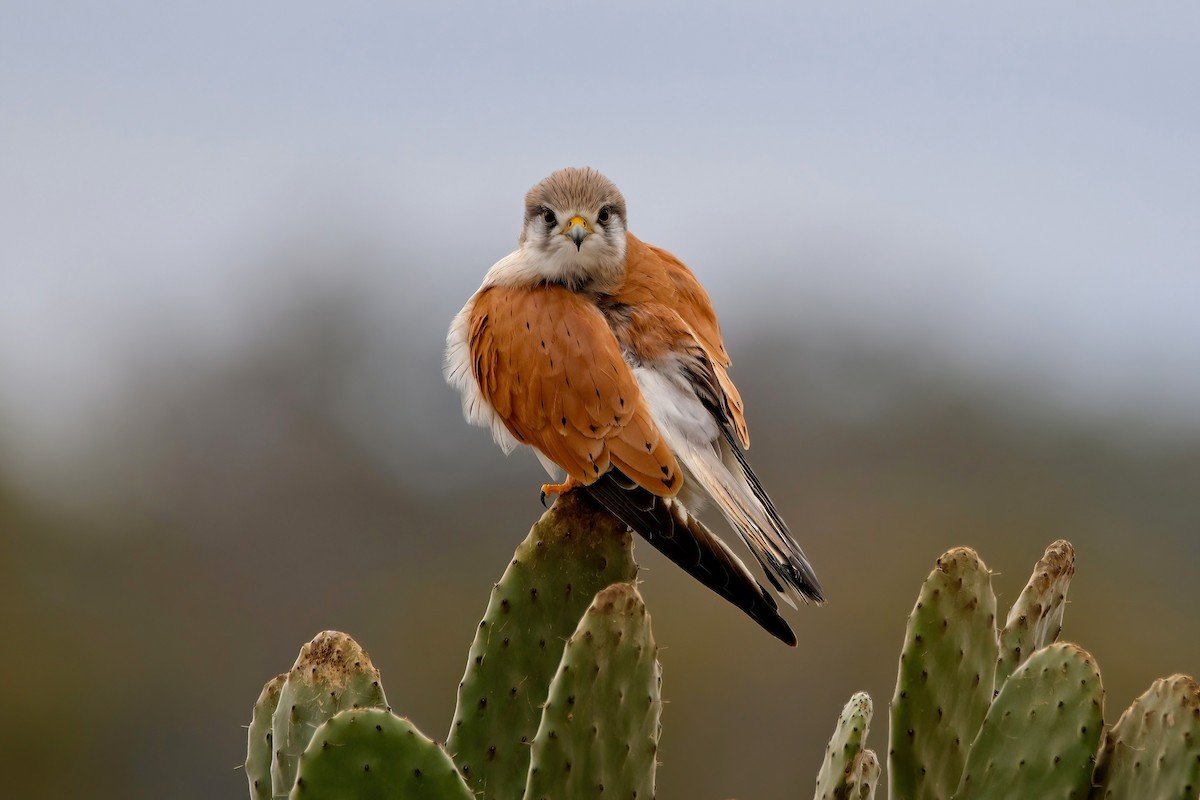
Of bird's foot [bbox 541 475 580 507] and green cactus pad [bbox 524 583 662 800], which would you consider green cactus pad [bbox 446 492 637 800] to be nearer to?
green cactus pad [bbox 524 583 662 800]

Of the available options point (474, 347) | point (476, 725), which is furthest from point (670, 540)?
point (474, 347)

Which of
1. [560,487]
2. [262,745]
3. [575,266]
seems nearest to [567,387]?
[560,487]

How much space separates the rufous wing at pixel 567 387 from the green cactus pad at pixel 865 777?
0.73 meters

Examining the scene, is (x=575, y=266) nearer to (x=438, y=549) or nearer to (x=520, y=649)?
(x=520, y=649)

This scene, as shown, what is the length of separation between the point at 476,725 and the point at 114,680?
2625cm

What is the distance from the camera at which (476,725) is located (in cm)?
278

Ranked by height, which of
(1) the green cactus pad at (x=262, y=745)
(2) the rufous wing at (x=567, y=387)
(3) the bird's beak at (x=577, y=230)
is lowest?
(1) the green cactus pad at (x=262, y=745)

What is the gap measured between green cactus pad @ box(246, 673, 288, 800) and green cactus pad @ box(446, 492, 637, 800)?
0.38 metres

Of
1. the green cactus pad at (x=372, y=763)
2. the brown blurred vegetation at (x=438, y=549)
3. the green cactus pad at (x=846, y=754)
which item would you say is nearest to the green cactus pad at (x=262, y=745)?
the green cactus pad at (x=372, y=763)

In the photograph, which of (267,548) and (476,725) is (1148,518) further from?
(476,725)

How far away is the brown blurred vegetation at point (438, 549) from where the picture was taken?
77.7 ft

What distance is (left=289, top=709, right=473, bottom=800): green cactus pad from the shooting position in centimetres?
219

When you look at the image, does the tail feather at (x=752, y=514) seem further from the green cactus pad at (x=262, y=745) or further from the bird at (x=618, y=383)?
the green cactus pad at (x=262, y=745)

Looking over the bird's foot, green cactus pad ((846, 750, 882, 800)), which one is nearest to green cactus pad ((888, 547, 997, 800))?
green cactus pad ((846, 750, 882, 800))
